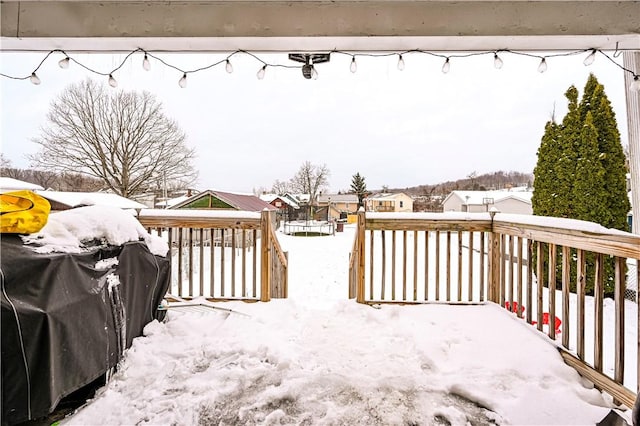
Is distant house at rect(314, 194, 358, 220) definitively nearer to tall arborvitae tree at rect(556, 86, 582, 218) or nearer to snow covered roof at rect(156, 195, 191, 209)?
snow covered roof at rect(156, 195, 191, 209)

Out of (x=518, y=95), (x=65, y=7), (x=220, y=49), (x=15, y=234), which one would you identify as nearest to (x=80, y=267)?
(x=15, y=234)

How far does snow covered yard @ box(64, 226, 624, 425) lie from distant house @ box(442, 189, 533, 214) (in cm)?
1307

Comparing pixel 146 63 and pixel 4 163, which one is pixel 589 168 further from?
pixel 4 163

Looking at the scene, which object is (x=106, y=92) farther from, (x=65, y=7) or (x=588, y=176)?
(x=588, y=176)

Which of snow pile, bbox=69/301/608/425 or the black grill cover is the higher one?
the black grill cover

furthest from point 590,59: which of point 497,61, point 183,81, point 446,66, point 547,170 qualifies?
point 547,170

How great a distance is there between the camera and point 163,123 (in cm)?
1431

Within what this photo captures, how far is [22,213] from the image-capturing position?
148cm

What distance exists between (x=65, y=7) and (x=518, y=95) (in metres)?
8.95

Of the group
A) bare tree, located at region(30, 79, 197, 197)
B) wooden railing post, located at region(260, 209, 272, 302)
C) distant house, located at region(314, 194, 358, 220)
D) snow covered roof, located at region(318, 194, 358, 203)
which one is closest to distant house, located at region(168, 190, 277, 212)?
bare tree, located at region(30, 79, 197, 197)

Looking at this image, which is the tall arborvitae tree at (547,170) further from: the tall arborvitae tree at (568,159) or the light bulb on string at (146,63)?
the light bulb on string at (146,63)

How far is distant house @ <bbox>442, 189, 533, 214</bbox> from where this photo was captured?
1577 cm

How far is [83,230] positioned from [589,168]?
22.8 feet

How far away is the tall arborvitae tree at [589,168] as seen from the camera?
546 cm
